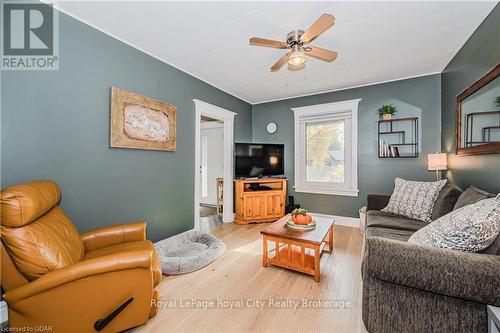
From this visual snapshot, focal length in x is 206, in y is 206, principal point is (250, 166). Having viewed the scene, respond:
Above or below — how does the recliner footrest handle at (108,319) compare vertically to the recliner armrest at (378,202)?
below

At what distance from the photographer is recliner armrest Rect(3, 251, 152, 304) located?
1.12 m

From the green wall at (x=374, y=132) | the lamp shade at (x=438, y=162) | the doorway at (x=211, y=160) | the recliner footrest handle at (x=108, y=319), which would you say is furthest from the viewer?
the doorway at (x=211, y=160)

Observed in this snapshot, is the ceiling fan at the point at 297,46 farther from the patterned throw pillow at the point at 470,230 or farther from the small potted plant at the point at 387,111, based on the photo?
the small potted plant at the point at 387,111

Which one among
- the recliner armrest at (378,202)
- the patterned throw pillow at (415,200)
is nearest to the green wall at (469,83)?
the patterned throw pillow at (415,200)

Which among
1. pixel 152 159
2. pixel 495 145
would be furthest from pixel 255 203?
pixel 495 145

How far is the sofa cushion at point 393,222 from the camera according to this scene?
2119mm

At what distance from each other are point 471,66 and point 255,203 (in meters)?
3.38

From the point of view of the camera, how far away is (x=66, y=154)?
1.89 meters

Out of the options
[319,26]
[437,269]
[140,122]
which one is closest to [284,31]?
[319,26]

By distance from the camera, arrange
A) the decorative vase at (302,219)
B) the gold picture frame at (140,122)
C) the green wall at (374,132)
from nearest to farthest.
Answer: the gold picture frame at (140,122)
the decorative vase at (302,219)
the green wall at (374,132)

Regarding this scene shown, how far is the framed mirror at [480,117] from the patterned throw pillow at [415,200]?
51 cm

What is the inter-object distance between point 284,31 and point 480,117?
2096 mm

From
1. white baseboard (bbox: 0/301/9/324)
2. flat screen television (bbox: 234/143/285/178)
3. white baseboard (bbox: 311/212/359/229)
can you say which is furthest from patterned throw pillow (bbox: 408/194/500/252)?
flat screen television (bbox: 234/143/285/178)

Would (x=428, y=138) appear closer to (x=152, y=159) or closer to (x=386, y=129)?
(x=386, y=129)
